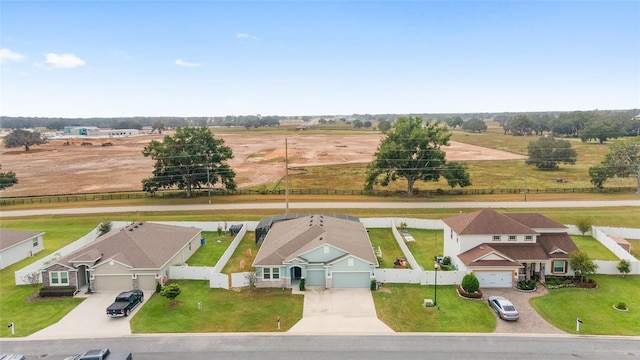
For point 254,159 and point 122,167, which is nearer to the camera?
point 122,167

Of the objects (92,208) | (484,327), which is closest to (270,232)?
(484,327)

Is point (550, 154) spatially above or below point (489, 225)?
above

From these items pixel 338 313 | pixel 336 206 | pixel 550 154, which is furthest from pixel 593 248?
pixel 550 154

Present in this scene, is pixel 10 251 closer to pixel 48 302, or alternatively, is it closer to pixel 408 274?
pixel 48 302

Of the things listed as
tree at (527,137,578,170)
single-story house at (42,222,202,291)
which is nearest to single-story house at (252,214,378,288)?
single-story house at (42,222,202,291)

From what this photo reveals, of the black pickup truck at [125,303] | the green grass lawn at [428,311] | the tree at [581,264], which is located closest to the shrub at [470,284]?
the green grass lawn at [428,311]

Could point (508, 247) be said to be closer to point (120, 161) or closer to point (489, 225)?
point (489, 225)
